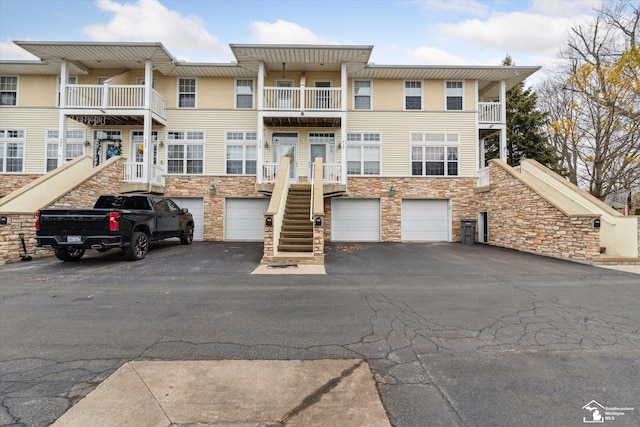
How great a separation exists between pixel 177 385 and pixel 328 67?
14.6 m

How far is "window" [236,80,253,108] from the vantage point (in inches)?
613

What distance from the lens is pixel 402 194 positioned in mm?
15344

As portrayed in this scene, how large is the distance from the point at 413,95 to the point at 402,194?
4995mm

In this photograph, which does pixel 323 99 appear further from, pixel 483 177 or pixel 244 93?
pixel 483 177

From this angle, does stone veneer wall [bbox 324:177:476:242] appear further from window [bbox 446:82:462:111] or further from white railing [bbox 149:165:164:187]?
white railing [bbox 149:165:164:187]

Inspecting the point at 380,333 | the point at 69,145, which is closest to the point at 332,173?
the point at 380,333

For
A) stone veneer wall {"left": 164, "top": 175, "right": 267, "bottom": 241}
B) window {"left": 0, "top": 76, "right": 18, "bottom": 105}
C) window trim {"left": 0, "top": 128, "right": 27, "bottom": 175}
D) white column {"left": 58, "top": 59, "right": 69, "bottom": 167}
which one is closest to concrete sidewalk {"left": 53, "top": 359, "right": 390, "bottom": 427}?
stone veneer wall {"left": 164, "top": 175, "right": 267, "bottom": 241}

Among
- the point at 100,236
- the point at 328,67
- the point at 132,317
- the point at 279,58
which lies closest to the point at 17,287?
the point at 100,236

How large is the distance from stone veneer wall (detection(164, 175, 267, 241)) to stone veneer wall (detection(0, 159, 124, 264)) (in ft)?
7.72

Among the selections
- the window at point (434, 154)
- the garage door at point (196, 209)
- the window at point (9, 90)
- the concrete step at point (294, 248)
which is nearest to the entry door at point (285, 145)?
the garage door at point (196, 209)

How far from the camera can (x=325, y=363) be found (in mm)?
3207

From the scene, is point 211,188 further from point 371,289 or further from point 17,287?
point 371,289

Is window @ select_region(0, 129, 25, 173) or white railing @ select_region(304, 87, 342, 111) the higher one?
white railing @ select_region(304, 87, 342, 111)

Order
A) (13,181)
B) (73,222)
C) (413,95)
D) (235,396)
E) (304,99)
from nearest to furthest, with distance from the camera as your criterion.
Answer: (235,396) → (73,222) → (304,99) → (13,181) → (413,95)
